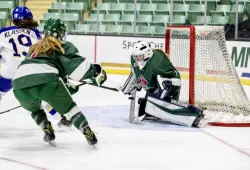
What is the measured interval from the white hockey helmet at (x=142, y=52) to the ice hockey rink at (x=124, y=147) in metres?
0.50

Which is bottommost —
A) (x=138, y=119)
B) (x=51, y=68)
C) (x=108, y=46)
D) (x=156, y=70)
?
(x=138, y=119)

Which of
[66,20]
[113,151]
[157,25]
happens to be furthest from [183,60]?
[66,20]

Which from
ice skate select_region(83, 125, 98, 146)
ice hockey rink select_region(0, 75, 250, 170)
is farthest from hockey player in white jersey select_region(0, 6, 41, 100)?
ice skate select_region(83, 125, 98, 146)

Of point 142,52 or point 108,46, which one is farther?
point 108,46

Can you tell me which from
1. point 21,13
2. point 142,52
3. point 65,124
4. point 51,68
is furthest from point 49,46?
point 142,52

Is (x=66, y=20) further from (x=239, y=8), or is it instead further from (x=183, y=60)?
(x=183, y=60)

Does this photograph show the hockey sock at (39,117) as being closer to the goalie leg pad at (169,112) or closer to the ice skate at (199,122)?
the goalie leg pad at (169,112)

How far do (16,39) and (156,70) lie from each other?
1.07 m

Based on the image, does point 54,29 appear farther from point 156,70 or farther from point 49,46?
point 156,70

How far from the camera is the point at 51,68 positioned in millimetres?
3354

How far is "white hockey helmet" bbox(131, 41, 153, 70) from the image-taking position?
4266 mm

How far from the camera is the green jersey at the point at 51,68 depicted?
10.9 ft

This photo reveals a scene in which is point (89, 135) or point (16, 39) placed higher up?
point (16, 39)

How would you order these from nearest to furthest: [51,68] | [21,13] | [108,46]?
[51,68] → [21,13] → [108,46]
